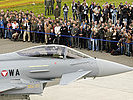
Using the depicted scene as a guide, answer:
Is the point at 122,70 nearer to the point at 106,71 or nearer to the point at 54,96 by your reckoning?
the point at 106,71

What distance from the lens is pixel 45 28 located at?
2783 cm

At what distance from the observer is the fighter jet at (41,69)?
14194 millimetres

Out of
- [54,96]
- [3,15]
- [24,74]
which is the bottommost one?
[54,96]

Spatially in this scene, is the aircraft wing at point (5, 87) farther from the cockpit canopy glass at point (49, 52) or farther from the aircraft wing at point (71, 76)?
the aircraft wing at point (71, 76)

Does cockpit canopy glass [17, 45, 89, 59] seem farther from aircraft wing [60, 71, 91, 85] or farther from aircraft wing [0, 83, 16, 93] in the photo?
aircraft wing [0, 83, 16, 93]

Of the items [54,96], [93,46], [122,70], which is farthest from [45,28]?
[122,70]

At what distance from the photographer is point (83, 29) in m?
26.0

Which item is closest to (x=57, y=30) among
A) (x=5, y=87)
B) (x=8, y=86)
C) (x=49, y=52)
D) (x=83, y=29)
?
(x=83, y=29)

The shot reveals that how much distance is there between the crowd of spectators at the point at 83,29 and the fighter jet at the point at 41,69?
8991 mm

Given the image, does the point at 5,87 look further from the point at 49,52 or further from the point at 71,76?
the point at 71,76

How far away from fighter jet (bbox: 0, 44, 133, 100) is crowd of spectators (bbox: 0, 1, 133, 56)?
8.99 m

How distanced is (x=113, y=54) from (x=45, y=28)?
5998 mm

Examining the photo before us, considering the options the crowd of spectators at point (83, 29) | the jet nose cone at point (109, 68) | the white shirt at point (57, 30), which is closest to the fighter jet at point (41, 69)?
the jet nose cone at point (109, 68)

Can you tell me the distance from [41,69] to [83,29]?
11.9 metres
